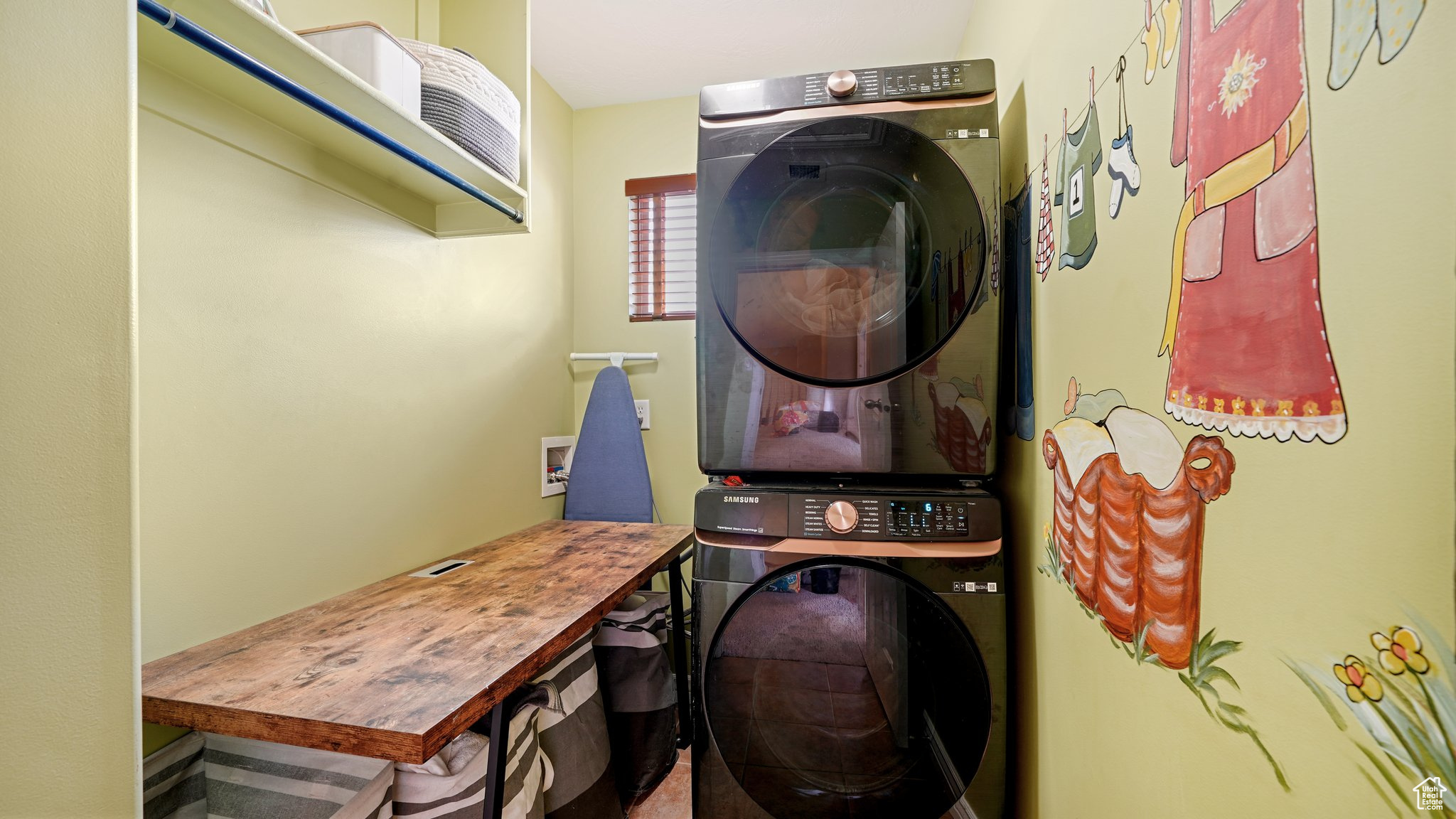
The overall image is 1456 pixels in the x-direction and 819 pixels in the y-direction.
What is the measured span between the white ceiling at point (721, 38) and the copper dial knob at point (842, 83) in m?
0.78

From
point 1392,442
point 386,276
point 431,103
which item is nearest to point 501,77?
point 431,103

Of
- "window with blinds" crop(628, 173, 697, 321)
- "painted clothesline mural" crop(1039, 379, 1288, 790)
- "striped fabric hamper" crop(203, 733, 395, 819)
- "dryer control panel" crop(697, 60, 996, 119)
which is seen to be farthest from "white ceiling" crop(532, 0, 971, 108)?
"striped fabric hamper" crop(203, 733, 395, 819)

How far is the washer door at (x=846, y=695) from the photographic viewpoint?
3.55 feet

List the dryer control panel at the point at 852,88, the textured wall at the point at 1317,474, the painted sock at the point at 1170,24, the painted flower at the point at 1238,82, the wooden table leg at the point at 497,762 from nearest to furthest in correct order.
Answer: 1. the textured wall at the point at 1317,474
2. the painted flower at the point at 1238,82
3. the painted sock at the point at 1170,24
4. the wooden table leg at the point at 497,762
5. the dryer control panel at the point at 852,88

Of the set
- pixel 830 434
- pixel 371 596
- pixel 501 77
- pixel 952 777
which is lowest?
pixel 952 777

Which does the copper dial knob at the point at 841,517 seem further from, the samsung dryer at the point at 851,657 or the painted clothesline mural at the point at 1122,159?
the painted clothesline mural at the point at 1122,159

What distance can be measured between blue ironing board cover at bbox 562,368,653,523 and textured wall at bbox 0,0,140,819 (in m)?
1.59

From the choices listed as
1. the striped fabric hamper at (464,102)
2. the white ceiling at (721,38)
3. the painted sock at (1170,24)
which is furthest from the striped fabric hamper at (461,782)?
the white ceiling at (721,38)

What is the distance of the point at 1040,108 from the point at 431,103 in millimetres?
1324

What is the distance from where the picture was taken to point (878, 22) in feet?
5.97

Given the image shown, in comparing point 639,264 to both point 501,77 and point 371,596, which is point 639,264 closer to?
point 501,77

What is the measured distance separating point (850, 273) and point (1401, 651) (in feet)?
3.14

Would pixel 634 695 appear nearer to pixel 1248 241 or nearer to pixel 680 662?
pixel 680 662

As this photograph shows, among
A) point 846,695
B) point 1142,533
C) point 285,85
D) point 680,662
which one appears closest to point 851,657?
point 846,695
